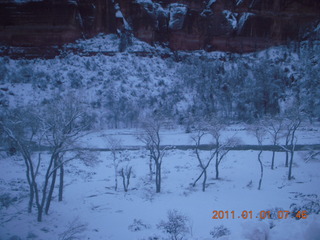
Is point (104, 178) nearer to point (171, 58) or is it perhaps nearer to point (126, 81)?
point (126, 81)

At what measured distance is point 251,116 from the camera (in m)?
41.9

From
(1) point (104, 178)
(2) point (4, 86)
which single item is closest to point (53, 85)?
(2) point (4, 86)

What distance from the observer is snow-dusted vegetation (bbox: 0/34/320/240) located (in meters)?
10.8

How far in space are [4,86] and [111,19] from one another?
35274mm

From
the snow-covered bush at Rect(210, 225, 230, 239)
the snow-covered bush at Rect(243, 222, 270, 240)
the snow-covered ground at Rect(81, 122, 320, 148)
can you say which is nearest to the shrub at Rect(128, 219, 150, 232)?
the snow-covered bush at Rect(210, 225, 230, 239)

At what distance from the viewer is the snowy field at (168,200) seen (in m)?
9.97

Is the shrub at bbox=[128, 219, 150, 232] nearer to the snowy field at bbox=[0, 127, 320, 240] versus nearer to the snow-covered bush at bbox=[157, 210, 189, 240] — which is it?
the snowy field at bbox=[0, 127, 320, 240]

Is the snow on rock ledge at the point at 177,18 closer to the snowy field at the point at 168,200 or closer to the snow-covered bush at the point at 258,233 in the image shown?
the snowy field at the point at 168,200

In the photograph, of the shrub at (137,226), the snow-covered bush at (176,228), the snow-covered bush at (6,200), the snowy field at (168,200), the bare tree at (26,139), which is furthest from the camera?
the snow-covered bush at (6,200)

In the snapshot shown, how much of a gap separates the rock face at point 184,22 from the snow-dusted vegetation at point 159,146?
388 centimetres

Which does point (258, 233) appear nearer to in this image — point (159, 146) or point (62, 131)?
point (62, 131)

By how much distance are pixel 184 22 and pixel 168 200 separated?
197 feet

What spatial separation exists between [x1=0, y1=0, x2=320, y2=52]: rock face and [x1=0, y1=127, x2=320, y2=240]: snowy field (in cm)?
4594

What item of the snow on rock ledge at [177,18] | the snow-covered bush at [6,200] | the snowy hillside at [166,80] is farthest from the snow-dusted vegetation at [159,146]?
the snow on rock ledge at [177,18]
